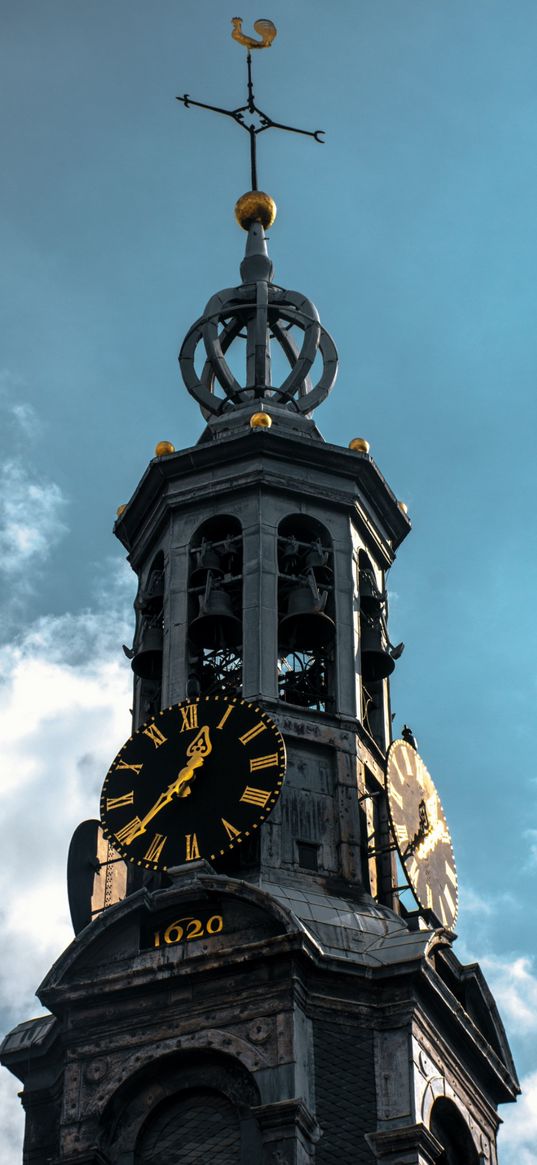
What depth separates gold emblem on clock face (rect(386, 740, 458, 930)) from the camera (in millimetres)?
61188

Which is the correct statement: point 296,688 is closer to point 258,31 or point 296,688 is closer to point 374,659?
point 374,659

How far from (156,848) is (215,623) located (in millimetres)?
6771

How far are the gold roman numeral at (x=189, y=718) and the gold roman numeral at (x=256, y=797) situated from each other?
2113mm

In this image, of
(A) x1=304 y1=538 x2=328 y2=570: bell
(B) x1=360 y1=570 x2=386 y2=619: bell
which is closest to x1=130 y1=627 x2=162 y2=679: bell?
(A) x1=304 y1=538 x2=328 y2=570: bell

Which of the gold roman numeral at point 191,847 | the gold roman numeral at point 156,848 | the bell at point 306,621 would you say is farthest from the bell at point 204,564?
the gold roman numeral at point 191,847

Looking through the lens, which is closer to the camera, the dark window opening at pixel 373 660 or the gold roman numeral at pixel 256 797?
the gold roman numeral at pixel 256 797

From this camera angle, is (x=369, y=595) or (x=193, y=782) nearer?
(x=193, y=782)

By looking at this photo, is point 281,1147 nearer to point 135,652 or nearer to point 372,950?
point 372,950

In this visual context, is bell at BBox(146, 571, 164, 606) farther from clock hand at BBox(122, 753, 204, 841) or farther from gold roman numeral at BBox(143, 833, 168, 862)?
gold roman numeral at BBox(143, 833, 168, 862)

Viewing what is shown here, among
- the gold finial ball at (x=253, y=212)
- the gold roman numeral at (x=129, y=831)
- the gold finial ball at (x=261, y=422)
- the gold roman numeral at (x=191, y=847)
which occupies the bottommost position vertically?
the gold roman numeral at (x=191, y=847)

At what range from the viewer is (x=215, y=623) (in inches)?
2518

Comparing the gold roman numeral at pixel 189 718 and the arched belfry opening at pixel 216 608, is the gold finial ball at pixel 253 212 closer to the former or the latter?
the arched belfry opening at pixel 216 608

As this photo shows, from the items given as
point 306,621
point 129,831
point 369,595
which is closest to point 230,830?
point 129,831

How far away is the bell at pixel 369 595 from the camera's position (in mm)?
65750
